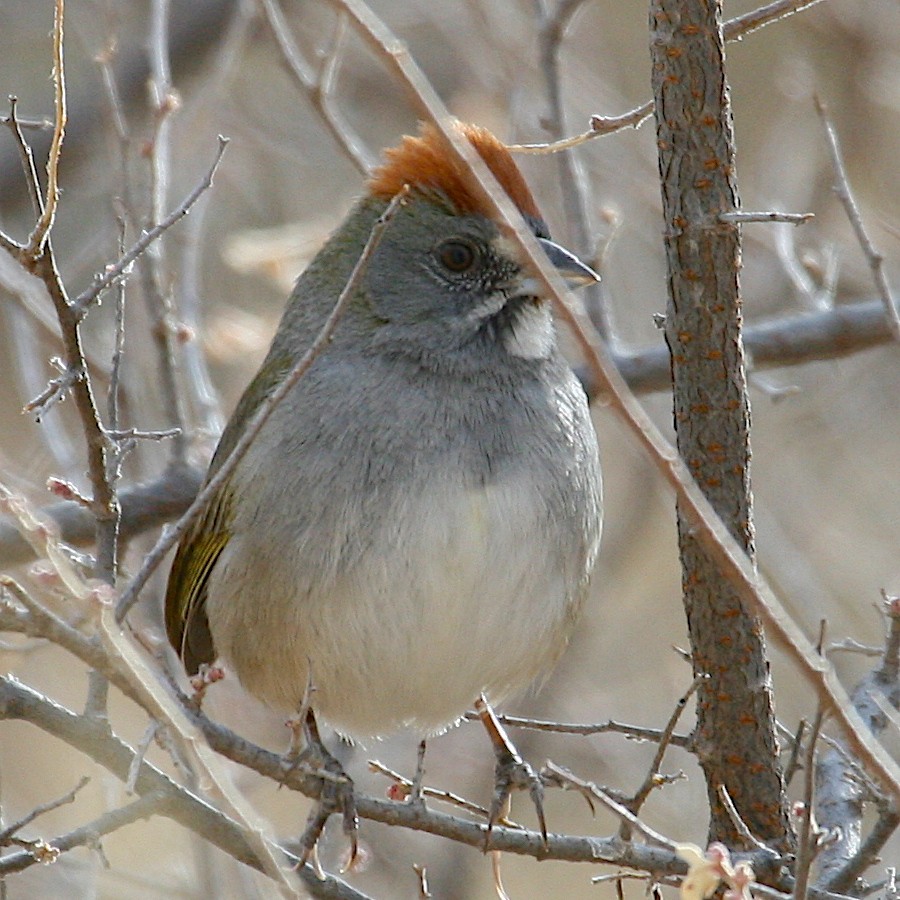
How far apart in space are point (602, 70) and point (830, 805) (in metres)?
4.87

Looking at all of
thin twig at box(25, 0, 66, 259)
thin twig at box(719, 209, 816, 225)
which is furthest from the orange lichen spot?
thin twig at box(25, 0, 66, 259)

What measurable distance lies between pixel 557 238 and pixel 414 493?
2.88 meters

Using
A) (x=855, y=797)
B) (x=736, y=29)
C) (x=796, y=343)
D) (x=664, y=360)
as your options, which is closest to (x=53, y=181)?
(x=736, y=29)

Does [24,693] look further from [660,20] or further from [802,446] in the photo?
[802,446]

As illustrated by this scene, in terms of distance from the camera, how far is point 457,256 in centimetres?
428

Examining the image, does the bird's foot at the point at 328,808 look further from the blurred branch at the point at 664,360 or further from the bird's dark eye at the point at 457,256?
the blurred branch at the point at 664,360

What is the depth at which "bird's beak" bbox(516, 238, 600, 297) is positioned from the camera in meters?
4.05

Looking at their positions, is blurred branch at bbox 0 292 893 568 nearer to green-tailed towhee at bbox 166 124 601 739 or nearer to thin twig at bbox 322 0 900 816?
green-tailed towhee at bbox 166 124 601 739

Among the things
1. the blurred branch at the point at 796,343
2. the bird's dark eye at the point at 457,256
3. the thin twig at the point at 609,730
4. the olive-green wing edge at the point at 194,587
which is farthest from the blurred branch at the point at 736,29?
the blurred branch at the point at 796,343

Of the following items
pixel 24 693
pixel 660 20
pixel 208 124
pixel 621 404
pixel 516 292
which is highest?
pixel 208 124

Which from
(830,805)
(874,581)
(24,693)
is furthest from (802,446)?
(24,693)

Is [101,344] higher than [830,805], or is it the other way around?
[101,344]

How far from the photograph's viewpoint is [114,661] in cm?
230

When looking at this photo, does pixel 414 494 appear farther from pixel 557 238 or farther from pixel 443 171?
pixel 557 238
